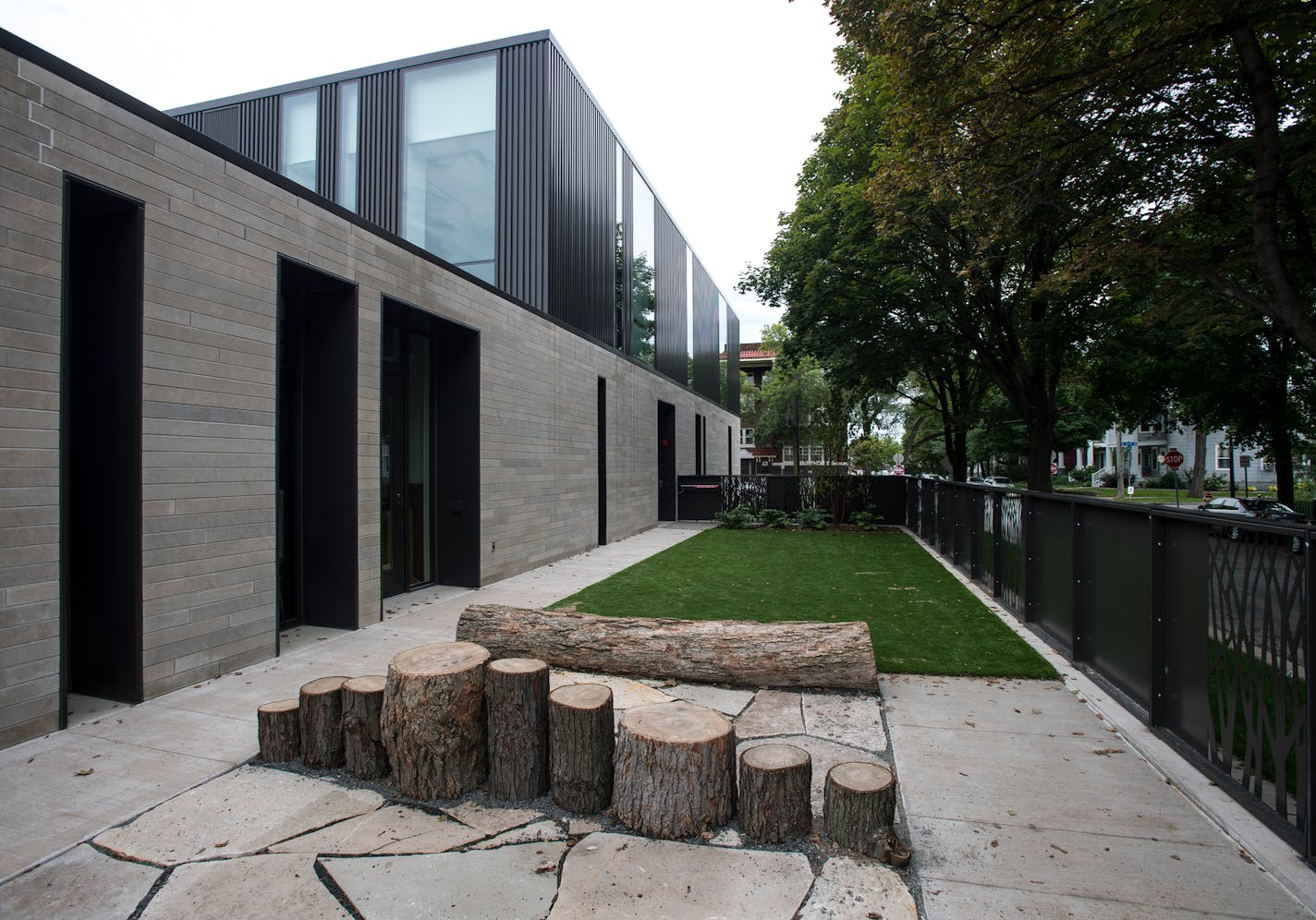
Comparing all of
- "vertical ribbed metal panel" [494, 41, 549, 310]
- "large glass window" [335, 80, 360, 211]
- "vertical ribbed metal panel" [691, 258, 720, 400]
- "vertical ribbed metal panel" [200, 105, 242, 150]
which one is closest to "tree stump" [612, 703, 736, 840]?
"vertical ribbed metal panel" [494, 41, 549, 310]

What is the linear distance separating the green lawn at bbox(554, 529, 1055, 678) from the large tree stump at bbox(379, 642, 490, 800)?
3.25 m

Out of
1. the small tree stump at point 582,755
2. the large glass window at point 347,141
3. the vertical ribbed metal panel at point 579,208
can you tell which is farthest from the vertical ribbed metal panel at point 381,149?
the small tree stump at point 582,755

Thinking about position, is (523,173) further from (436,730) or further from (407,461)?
(436,730)

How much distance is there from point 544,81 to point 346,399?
703 centimetres

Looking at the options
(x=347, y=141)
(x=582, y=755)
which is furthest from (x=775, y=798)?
(x=347, y=141)

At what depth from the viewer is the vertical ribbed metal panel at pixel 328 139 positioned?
12.0 m

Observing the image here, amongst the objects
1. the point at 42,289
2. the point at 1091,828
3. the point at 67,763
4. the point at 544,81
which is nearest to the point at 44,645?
the point at 67,763

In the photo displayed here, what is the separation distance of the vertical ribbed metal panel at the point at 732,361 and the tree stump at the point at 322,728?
2661 cm

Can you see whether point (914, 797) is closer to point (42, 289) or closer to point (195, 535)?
point (195, 535)

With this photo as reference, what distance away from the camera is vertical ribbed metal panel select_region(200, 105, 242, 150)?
13.1m

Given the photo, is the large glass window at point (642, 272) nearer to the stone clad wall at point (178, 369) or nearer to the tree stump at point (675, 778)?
the stone clad wall at point (178, 369)

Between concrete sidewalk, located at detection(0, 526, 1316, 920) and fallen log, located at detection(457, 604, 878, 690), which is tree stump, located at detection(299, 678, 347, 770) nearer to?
concrete sidewalk, located at detection(0, 526, 1316, 920)

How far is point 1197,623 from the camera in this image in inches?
136

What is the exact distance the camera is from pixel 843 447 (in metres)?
17.4
